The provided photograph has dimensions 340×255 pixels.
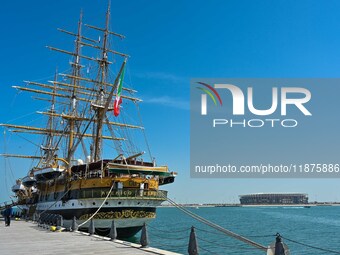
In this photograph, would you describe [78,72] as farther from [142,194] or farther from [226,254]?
[226,254]

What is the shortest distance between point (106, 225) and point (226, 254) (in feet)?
33.8

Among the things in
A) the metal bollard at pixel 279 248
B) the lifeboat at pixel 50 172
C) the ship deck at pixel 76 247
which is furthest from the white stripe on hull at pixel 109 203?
the metal bollard at pixel 279 248

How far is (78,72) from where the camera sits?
6138 cm

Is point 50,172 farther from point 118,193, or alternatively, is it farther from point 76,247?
point 76,247

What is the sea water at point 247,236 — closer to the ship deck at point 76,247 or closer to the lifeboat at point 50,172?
the ship deck at point 76,247

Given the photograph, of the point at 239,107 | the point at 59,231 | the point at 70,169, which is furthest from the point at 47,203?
the point at 239,107

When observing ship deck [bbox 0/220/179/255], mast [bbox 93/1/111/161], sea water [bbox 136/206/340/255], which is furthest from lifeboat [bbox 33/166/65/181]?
ship deck [bbox 0/220/179/255]

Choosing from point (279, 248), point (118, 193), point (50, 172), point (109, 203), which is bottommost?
point (279, 248)

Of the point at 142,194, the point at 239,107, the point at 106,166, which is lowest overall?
the point at 142,194

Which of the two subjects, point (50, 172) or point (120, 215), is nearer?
point (120, 215)

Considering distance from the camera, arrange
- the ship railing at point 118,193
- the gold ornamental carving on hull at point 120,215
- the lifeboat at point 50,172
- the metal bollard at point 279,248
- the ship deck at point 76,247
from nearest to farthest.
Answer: the metal bollard at point 279,248 → the ship deck at point 76,247 → the gold ornamental carving on hull at point 120,215 → the ship railing at point 118,193 → the lifeboat at point 50,172

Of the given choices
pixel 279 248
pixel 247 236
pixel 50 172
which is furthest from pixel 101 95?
pixel 279 248

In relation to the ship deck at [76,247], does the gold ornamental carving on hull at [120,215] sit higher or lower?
higher

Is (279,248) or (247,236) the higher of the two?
(279,248)
